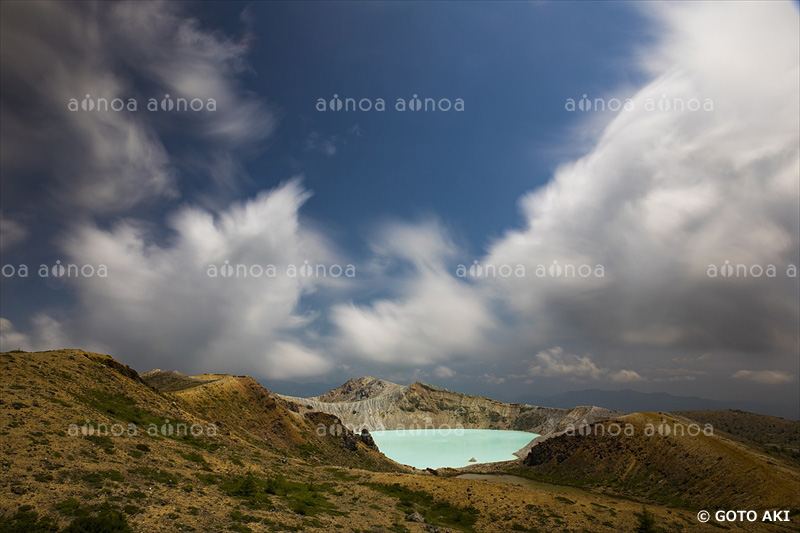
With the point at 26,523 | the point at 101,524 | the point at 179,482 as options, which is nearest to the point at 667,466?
the point at 179,482

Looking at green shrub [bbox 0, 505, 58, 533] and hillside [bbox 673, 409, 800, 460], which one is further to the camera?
hillside [bbox 673, 409, 800, 460]

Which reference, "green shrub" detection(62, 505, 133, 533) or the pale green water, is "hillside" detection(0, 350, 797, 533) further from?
the pale green water

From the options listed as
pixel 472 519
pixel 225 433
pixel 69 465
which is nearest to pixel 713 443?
pixel 472 519

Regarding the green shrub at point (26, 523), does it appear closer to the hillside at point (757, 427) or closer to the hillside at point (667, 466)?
the hillside at point (667, 466)

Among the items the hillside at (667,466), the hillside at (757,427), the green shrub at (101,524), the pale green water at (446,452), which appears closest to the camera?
the green shrub at (101,524)

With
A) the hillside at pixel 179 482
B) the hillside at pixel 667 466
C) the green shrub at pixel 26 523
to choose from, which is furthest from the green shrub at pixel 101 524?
the hillside at pixel 667 466

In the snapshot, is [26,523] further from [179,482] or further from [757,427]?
[757,427]

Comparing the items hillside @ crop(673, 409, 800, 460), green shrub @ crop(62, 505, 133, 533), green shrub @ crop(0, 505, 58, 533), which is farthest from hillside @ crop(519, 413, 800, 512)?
green shrub @ crop(0, 505, 58, 533)

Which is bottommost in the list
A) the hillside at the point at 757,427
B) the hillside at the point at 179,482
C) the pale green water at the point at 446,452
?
the pale green water at the point at 446,452

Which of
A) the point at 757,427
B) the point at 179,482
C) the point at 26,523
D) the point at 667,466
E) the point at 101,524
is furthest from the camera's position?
the point at 757,427

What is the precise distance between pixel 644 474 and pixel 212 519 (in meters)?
107

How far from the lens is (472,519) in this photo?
146 ft

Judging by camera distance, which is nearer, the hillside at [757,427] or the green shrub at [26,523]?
the green shrub at [26,523]

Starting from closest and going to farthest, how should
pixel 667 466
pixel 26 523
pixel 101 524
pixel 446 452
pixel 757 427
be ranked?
pixel 26 523 → pixel 101 524 → pixel 667 466 → pixel 757 427 → pixel 446 452
